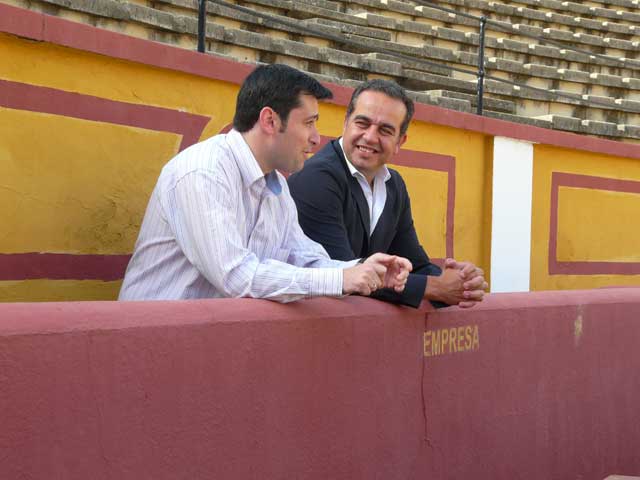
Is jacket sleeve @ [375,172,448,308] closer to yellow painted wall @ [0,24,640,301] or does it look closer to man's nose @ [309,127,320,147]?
man's nose @ [309,127,320,147]

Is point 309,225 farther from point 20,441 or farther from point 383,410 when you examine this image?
point 20,441

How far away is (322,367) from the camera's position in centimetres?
293

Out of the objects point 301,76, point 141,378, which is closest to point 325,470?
point 141,378

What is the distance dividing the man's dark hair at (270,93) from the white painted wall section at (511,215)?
386 centimetres

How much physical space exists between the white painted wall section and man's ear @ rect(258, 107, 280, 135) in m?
3.93

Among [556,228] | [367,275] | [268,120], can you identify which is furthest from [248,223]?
[556,228]

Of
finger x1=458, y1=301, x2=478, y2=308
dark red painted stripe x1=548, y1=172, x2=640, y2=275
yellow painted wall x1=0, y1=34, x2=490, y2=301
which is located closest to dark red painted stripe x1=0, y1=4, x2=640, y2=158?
yellow painted wall x1=0, y1=34, x2=490, y2=301

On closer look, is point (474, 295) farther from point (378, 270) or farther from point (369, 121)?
point (369, 121)

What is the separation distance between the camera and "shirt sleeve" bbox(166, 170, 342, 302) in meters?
2.74

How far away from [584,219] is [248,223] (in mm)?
4835

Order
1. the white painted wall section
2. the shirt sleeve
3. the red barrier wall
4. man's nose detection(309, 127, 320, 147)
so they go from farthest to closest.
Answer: the white painted wall section
man's nose detection(309, 127, 320, 147)
the shirt sleeve
the red barrier wall

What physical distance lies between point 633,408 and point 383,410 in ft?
6.12

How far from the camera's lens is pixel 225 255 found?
2.74 m

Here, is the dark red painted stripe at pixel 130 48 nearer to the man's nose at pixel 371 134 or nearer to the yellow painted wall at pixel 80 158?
the yellow painted wall at pixel 80 158
